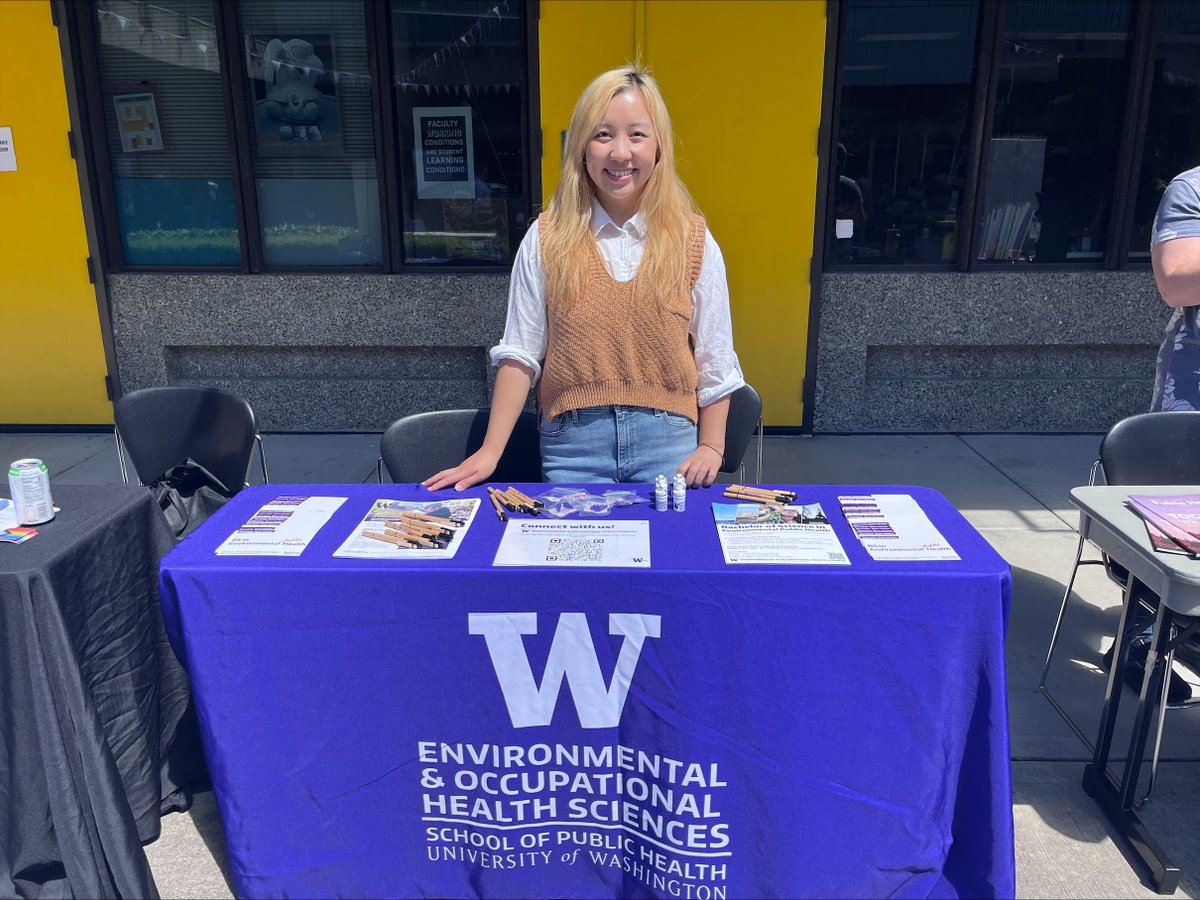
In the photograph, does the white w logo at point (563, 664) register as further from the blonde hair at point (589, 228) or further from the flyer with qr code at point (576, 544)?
the blonde hair at point (589, 228)

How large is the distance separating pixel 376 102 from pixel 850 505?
4132 mm

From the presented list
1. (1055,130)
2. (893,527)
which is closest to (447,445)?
(893,527)

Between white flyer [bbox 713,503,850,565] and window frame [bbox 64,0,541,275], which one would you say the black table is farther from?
window frame [bbox 64,0,541,275]

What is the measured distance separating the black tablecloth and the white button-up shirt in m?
0.98

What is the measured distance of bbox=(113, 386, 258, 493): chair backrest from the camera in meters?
3.01

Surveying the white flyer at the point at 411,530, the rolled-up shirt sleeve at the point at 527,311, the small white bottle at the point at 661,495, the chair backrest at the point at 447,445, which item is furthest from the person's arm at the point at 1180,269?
the white flyer at the point at 411,530

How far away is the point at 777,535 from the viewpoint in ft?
6.02

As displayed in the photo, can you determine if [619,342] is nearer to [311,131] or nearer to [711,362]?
[711,362]

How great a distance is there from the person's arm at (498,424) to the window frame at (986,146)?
3.39m

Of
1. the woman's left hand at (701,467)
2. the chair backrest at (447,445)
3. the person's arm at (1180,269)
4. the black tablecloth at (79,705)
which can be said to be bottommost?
the black tablecloth at (79,705)

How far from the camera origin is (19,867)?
1.84 meters

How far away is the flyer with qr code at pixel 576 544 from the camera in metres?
1.72

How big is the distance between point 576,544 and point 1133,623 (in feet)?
4.64

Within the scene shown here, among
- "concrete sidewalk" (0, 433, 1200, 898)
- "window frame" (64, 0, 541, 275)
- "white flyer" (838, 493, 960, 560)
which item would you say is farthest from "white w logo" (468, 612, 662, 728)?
"window frame" (64, 0, 541, 275)
